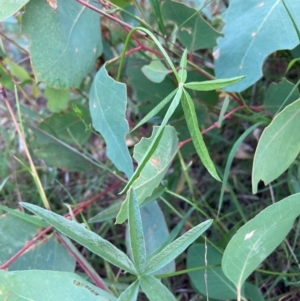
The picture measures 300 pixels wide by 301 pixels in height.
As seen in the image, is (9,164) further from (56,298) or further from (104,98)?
(56,298)

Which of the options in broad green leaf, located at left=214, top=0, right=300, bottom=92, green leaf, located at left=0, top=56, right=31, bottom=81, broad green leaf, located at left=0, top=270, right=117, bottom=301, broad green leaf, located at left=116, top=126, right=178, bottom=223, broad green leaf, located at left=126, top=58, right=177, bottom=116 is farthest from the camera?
green leaf, located at left=0, top=56, right=31, bottom=81

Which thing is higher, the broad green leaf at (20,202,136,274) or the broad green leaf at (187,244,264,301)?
the broad green leaf at (20,202,136,274)

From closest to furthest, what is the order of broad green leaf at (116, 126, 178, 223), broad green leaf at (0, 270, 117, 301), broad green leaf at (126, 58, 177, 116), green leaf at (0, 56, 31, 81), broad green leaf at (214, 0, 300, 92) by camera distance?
broad green leaf at (0, 270, 117, 301) < broad green leaf at (116, 126, 178, 223) < broad green leaf at (214, 0, 300, 92) < broad green leaf at (126, 58, 177, 116) < green leaf at (0, 56, 31, 81)

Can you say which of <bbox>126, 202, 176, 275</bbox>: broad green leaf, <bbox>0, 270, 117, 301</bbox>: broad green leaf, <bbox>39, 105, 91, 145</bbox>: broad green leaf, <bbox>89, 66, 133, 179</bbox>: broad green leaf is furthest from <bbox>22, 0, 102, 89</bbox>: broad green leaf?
<bbox>0, 270, 117, 301</bbox>: broad green leaf

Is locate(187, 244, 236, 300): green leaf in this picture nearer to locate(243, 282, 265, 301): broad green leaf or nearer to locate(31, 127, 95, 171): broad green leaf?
locate(243, 282, 265, 301): broad green leaf

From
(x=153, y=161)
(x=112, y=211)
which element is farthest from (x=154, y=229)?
(x=153, y=161)
